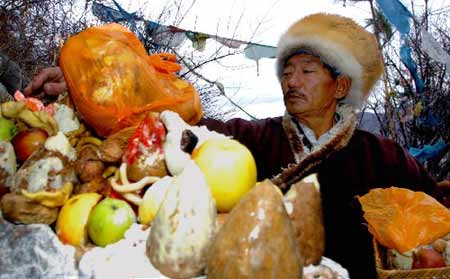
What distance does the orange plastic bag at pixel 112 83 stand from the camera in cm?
124

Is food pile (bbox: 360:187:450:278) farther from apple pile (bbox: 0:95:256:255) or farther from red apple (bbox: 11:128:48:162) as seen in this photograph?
red apple (bbox: 11:128:48:162)

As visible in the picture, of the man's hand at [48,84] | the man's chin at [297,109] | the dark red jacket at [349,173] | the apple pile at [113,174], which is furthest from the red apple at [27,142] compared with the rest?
the man's chin at [297,109]

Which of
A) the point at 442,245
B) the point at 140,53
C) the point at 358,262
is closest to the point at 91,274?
the point at 140,53

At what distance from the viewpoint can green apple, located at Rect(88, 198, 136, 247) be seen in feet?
3.19

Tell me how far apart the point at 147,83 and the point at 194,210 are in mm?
529

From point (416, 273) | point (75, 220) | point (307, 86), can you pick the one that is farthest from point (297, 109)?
point (75, 220)

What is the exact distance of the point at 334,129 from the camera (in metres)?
2.17

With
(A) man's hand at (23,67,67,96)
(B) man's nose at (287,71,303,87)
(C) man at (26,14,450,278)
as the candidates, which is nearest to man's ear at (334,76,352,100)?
(C) man at (26,14,450,278)

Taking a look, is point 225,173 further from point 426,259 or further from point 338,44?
point 338,44

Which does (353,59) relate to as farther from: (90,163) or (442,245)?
(90,163)

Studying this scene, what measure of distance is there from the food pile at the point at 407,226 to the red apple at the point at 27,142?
885 mm

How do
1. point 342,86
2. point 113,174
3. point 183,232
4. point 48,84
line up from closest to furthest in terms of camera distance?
point 183,232 < point 113,174 < point 48,84 < point 342,86

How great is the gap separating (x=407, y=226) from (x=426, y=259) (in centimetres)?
13

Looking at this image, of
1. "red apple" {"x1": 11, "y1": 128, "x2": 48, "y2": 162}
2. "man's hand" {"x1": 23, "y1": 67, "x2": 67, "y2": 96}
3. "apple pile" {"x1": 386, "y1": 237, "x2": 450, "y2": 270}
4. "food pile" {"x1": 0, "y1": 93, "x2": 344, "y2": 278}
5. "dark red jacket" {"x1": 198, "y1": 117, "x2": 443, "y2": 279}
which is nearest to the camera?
"food pile" {"x1": 0, "y1": 93, "x2": 344, "y2": 278}
